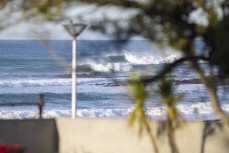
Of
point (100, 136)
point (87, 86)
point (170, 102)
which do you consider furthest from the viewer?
point (87, 86)

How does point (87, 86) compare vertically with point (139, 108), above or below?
below

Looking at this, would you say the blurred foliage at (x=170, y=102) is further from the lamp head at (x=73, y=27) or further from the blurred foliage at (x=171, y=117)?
the lamp head at (x=73, y=27)

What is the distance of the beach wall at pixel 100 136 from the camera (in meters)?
10.9

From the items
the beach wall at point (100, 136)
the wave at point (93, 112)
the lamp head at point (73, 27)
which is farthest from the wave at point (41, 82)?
the lamp head at point (73, 27)

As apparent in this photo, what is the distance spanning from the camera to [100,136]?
11453mm

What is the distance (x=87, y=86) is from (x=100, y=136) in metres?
30.1

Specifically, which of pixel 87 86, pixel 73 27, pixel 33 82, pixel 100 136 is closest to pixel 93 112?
pixel 87 86

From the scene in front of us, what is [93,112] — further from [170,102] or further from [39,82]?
[170,102]

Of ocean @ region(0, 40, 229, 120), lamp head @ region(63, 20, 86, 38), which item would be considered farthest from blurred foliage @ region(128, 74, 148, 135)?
lamp head @ region(63, 20, 86, 38)

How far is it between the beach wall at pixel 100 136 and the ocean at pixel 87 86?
2.01ft

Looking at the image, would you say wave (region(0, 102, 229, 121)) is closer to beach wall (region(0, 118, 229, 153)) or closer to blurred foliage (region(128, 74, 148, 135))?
beach wall (region(0, 118, 229, 153))

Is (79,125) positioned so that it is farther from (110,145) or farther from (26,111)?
(26,111)

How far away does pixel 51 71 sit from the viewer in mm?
48344

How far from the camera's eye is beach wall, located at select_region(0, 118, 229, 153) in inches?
430
